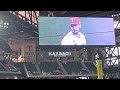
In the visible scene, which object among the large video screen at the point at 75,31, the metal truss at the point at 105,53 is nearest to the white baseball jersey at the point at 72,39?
the large video screen at the point at 75,31

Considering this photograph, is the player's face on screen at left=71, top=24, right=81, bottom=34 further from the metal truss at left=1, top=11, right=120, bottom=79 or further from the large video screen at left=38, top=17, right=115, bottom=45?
the metal truss at left=1, top=11, right=120, bottom=79

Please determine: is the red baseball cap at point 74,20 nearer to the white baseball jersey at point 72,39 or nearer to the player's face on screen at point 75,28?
the player's face on screen at point 75,28

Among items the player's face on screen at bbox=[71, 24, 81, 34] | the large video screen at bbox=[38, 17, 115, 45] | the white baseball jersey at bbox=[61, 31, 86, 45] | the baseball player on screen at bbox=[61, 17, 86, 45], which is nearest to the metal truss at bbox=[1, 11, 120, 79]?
the large video screen at bbox=[38, 17, 115, 45]

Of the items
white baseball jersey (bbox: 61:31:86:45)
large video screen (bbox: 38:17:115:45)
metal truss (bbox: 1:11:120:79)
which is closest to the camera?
white baseball jersey (bbox: 61:31:86:45)


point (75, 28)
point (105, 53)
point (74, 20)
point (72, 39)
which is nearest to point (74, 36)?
point (72, 39)

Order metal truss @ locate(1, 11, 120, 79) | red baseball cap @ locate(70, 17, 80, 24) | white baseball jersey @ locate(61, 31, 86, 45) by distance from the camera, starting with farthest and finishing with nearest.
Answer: metal truss @ locate(1, 11, 120, 79) → red baseball cap @ locate(70, 17, 80, 24) → white baseball jersey @ locate(61, 31, 86, 45)

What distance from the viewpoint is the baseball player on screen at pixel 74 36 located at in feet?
34.5

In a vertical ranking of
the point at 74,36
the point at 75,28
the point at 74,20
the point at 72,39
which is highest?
the point at 74,20

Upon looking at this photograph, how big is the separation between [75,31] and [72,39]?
20.1 inches

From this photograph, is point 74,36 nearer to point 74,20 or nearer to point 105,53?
point 74,20

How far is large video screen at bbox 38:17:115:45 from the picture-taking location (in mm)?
10672

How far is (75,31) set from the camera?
10.8m

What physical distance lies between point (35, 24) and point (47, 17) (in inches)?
59.5
